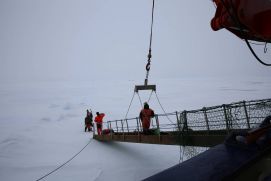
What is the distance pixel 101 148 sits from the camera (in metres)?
14.2

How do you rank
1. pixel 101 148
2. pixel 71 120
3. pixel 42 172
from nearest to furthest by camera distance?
pixel 42 172, pixel 101 148, pixel 71 120

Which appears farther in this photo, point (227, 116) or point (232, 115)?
point (232, 115)

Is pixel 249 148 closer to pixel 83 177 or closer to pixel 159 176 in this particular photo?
pixel 159 176

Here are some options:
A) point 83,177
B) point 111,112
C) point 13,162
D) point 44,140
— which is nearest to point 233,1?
point 83,177

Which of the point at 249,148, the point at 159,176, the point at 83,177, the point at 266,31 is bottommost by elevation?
the point at 83,177

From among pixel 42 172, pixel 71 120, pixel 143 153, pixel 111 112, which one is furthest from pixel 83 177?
pixel 111 112

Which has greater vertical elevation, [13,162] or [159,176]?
[159,176]

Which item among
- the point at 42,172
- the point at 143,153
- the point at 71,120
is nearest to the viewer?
the point at 42,172

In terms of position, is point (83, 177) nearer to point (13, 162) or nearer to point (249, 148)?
point (13, 162)

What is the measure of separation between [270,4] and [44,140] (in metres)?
15.7

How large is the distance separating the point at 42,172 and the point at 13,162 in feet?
7.62

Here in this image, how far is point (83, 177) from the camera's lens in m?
9.66

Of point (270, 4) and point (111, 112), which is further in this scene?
point (111, 112)

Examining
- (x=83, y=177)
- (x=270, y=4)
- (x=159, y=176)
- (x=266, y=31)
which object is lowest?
(x=83, y=177)
